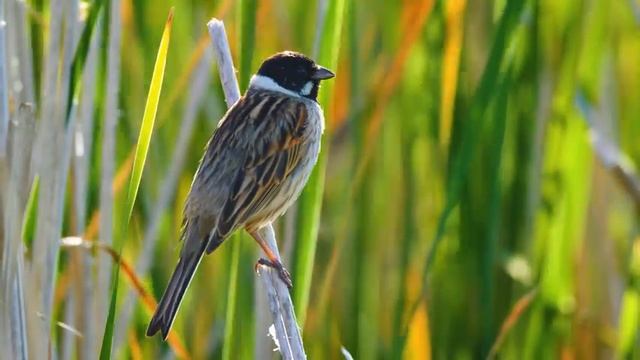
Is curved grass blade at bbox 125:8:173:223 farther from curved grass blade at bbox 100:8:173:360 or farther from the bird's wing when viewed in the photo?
the bird's wing

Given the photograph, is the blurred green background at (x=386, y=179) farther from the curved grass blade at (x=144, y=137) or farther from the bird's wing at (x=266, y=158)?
the curved grass blade at (x=144, y=137)

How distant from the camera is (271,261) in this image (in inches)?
93.0

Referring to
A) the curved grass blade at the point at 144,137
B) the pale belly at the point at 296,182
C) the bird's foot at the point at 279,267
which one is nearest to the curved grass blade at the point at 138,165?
the curved grass blade at the point at 144,137

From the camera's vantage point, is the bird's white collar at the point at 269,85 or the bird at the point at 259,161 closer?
the bird at the point at 259,161

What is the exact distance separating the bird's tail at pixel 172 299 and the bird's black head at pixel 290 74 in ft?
2.07

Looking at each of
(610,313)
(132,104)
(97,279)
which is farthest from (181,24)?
(610,313)

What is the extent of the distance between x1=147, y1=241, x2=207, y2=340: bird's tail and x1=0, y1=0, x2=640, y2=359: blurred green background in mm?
100

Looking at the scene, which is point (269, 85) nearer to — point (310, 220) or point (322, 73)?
point (322, 73)

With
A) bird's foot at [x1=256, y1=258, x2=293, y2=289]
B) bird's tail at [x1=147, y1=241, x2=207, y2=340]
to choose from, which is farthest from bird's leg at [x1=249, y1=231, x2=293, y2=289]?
bird's tail at [x1=147, y1=241, x2=207, y2=340]

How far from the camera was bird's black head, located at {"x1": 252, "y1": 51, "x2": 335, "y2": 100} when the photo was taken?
272 centimetres

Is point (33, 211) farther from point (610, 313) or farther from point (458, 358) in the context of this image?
point (610, 313)

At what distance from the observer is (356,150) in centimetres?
273

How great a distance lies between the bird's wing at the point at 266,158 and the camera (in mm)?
2453

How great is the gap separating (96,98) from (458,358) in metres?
1.08
